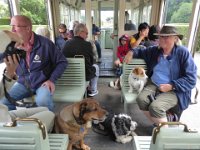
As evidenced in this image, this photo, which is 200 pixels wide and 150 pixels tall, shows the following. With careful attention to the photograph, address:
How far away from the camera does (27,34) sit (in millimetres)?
1920

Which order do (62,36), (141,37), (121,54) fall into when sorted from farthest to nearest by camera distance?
(62,36)
(121,54)
(141,37)

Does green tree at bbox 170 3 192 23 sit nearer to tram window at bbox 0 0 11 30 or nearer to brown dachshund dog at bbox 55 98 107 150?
brown dachshund dog at bbox 55 98 107 150

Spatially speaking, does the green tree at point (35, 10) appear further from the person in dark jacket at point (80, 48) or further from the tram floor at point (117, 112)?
the tram floor at point (117, 112)

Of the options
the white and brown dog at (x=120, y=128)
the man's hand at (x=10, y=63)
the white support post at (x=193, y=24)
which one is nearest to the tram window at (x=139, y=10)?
the white support post at (x=193, y=24)

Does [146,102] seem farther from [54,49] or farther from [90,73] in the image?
[54,49]

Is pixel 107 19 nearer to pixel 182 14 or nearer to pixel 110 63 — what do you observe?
pixel 110 63

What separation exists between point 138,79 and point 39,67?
3.82 feet

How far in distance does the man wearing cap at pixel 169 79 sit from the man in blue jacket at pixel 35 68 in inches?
40.0

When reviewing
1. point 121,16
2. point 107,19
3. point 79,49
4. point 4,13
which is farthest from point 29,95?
point 107,19

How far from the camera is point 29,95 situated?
2074 mm

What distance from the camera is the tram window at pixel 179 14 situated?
296cm

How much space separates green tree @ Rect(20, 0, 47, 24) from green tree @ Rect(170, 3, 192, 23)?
8.79ft

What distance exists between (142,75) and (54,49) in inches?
43.7

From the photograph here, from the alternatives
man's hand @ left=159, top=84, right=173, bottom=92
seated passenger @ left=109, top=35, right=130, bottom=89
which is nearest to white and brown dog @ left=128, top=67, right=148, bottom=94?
man's hand @ left=159, top=84, right=173, bottom=92
